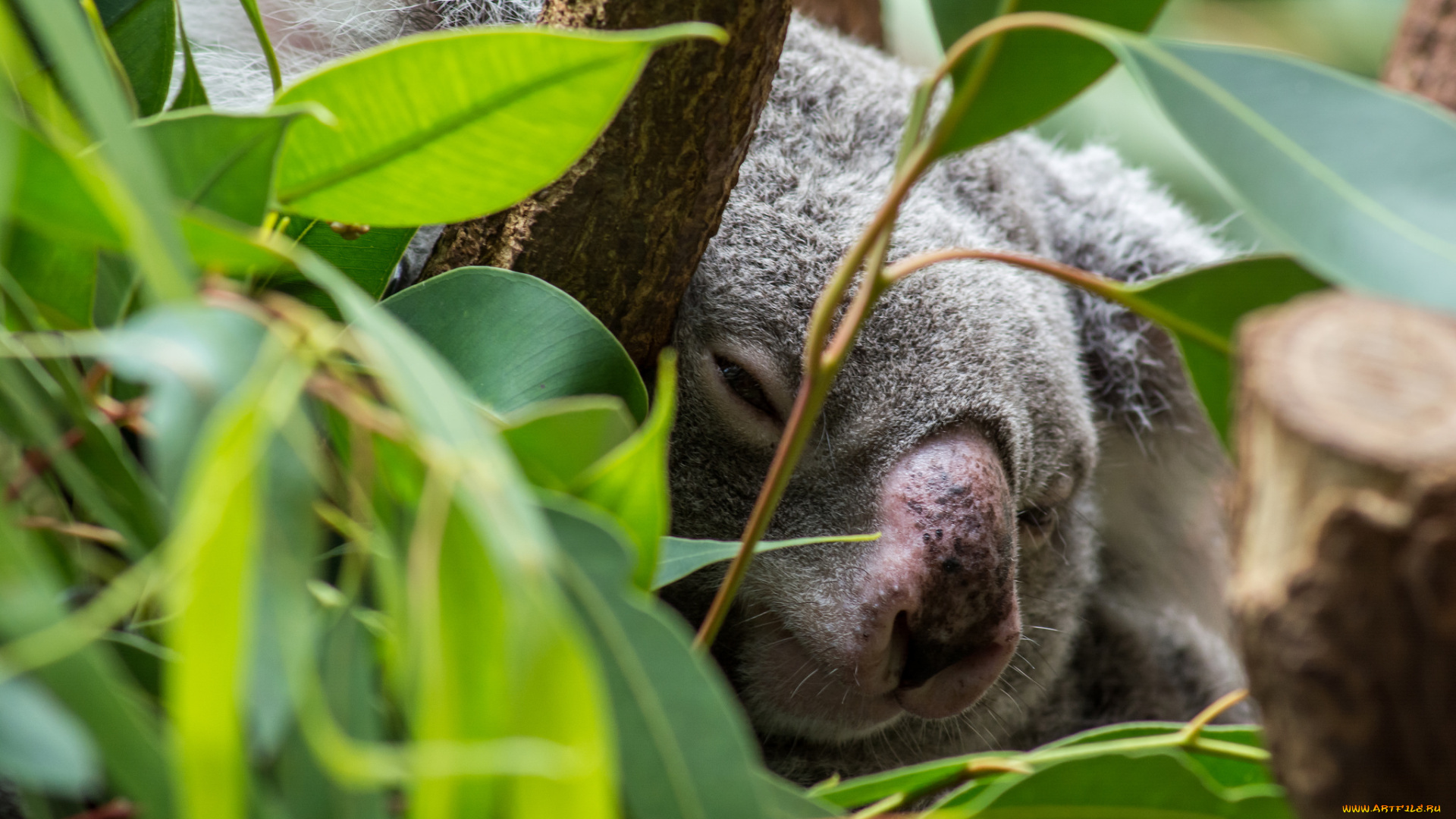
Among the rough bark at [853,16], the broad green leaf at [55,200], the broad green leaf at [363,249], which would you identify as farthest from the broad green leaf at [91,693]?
the rough bark at [853,16]

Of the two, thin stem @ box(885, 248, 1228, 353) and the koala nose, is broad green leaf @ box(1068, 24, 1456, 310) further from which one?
the koala nose

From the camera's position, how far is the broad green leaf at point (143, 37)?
0.78 metres

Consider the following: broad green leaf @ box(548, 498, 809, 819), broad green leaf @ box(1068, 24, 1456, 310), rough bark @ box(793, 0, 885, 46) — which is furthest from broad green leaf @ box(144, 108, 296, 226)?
rough bark @ box(793, 0, 885, 46)

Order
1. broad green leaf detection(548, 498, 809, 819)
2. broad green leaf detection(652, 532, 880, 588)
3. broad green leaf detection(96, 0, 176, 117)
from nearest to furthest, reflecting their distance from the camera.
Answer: broad green leaf detection(548, 498, 809, 819), broad green leaf detection(652, 532, 880, 588), broad green leaf detection(96, 0, 176, 117)

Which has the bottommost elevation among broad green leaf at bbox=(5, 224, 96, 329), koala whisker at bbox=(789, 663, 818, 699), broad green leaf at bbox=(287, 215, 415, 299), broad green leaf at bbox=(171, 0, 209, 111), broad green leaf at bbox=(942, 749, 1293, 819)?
koala whisker at bbox=(789, 663, 818, 699)

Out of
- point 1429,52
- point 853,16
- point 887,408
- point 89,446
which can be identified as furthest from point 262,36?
point 853,16

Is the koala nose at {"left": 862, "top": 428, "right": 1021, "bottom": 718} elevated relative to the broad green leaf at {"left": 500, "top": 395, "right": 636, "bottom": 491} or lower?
lower

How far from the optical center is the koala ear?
5.31ft

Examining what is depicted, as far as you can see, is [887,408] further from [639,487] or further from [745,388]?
[639,487]

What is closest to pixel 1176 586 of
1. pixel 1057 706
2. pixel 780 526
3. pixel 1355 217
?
pixel 1057 706

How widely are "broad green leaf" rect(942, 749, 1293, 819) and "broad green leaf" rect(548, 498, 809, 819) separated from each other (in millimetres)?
216

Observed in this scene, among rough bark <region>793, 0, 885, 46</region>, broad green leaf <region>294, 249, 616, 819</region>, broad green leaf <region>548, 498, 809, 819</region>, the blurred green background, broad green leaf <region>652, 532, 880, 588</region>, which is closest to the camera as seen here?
broad green leaf <region>294, 249, 616, 819</region>

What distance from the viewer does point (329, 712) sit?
18.5 inches

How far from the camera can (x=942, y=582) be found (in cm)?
102
